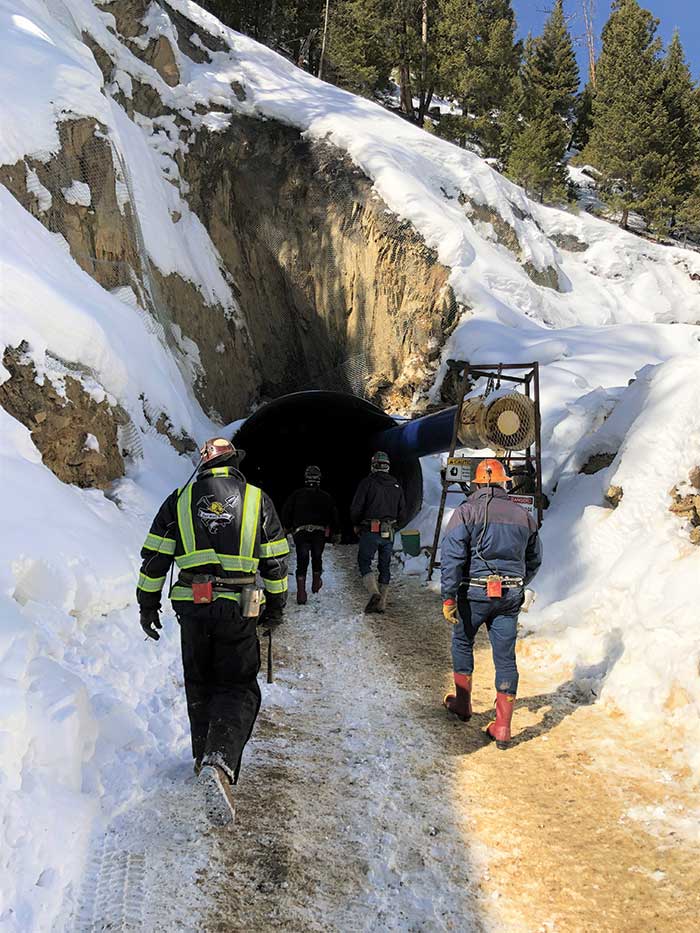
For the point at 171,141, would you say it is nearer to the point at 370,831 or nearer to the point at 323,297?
the point at 323,297

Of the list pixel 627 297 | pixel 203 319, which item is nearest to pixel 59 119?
pixel 203 319

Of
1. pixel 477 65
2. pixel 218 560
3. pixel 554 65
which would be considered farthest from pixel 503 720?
pixel 554 65

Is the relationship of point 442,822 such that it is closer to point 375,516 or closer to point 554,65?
point 375,516

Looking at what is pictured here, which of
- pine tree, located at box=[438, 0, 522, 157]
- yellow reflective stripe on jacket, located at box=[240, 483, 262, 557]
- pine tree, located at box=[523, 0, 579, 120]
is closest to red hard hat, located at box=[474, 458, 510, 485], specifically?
yellow reflective stripe on jacket, located at box=[240, 483, 262, 557]

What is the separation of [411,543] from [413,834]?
663cm

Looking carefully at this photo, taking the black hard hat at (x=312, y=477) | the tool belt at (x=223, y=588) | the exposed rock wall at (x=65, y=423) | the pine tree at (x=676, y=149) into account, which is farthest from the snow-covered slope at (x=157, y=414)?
the pine tree at (x=676, y=149)

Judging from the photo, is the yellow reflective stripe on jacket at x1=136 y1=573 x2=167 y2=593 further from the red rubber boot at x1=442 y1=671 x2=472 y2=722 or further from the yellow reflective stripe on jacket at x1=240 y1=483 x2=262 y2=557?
the red rubber boot at x1=442 y1=671 x2=472 y2=722

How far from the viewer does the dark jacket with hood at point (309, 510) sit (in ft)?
30.6

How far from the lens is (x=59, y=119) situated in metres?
10.7

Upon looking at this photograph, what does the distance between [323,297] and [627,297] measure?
1273 centimetres

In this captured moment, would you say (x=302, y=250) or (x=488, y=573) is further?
(x=302, y=250)

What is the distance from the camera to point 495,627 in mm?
4965

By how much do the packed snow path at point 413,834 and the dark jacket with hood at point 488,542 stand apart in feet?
3.80

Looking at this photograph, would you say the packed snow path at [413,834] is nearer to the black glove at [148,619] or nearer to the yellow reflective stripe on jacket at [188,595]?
the black glove at [148,619]
